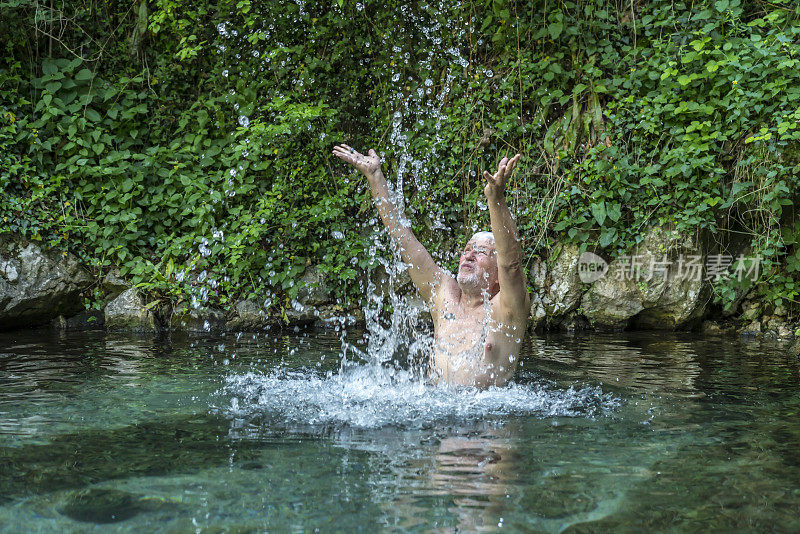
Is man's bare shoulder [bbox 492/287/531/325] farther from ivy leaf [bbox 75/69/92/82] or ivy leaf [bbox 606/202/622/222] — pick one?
ivy leaf [bbox 75/69/92/82]

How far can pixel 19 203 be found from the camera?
7457 mm

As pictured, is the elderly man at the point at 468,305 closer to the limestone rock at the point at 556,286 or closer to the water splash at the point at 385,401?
the water splash at the point at 385,401

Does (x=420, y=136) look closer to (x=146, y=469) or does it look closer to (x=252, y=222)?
(x=252, y=222)

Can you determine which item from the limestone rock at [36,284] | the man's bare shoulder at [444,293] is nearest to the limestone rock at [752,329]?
the man's bare shoulder at [444,293]

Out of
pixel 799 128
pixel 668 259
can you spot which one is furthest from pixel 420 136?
pixel 799 128

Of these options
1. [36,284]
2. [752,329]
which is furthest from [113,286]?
[752,329]

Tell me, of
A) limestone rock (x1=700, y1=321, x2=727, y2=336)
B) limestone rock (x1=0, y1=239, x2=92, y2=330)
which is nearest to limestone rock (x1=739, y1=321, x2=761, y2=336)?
limestone rock (x1=700, y1=321, x2=727, y2=336)

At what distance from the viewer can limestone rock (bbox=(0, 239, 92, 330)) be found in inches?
284

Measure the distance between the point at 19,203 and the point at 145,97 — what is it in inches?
72.6

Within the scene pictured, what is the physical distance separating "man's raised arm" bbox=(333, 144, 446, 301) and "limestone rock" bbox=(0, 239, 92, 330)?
4503 millimetres

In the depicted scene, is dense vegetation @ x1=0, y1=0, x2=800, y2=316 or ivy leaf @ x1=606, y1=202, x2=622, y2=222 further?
ivy leaf @ x1=606, y1=202, x2=622, y2=222

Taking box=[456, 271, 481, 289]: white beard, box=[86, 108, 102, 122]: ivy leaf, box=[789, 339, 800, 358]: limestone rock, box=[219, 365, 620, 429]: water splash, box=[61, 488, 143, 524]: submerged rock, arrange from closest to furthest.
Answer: box=[61, 488, 143, 524]: submerged rock < box=[219, 365, 620, 429]: water splash < box=[456, 271, 481, 289]: white beard < box=[789, 339, 800, 358]: limestone rock < box=[86, 108, 102, 122]: ivy leaf

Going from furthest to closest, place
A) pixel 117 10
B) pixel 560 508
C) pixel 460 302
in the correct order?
pixel 117 10, pixel 460 302, pixel 560 508

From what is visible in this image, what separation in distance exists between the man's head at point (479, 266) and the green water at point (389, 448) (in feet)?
2.13
